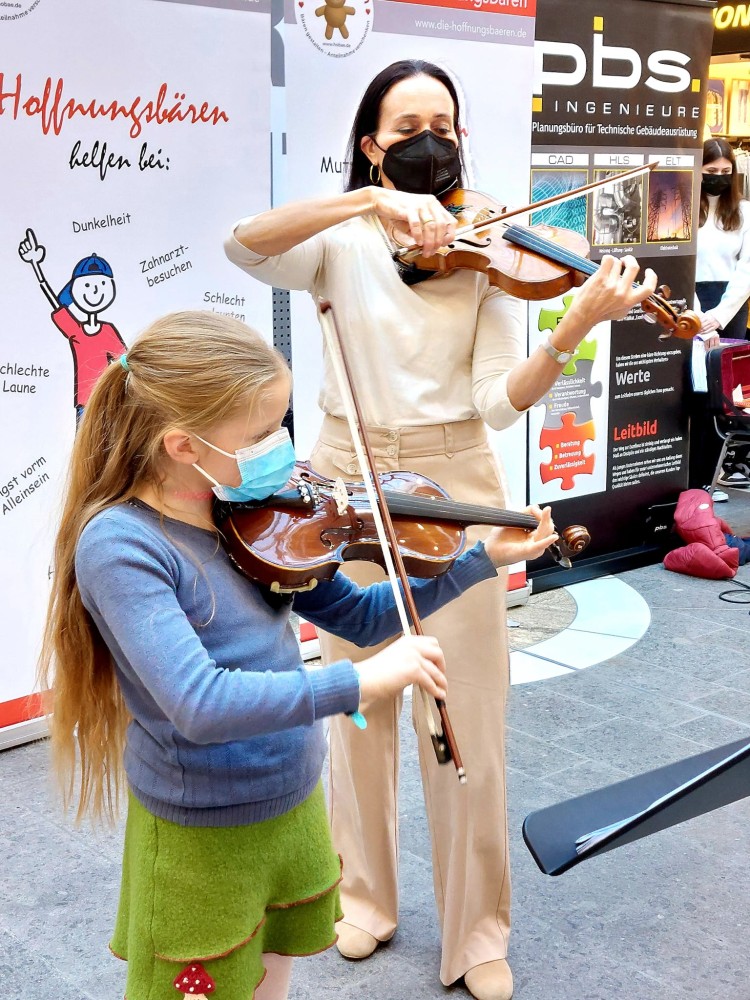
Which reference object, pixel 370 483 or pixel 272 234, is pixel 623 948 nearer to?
pixel 370 483

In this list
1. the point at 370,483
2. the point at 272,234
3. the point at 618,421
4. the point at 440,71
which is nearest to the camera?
the point at 370,483

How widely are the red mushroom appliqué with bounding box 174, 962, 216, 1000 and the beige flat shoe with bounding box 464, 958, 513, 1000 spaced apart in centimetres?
89

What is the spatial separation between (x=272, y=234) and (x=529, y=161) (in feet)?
8.01

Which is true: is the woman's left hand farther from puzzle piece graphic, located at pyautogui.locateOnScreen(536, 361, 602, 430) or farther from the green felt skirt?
puzzle piece graphic, located at pyautogui.locateOnScreen(536, 361, 602, 430)

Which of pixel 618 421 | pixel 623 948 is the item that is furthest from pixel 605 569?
pixel 623 948

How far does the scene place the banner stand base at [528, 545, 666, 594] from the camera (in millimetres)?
4648

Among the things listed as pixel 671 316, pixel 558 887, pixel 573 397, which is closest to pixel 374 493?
pixel 671 316

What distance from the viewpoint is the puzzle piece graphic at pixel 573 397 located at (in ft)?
14.8

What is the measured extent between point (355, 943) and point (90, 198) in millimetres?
1997

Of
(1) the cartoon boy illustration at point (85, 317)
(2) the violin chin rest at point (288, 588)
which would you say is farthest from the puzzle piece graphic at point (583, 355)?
(2) the violin chin rest at point (288, 588)

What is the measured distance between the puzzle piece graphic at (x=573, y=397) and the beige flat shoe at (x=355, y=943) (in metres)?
2.56

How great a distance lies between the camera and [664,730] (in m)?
3.33

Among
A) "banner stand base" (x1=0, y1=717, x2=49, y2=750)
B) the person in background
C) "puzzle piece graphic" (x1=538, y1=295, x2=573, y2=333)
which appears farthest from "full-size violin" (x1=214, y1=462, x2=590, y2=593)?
the person in background

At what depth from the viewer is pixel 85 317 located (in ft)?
10.2
